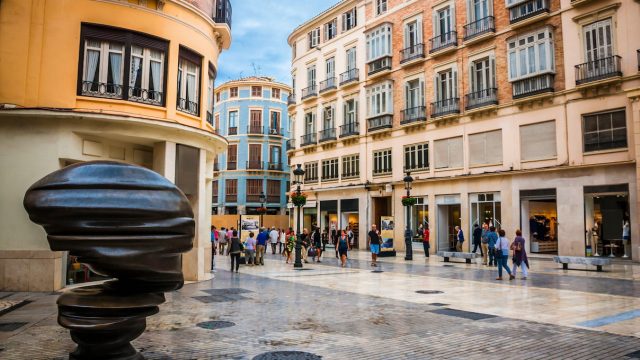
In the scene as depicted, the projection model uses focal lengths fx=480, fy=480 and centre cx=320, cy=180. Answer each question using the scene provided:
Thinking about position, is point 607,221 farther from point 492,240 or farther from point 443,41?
point 443,41

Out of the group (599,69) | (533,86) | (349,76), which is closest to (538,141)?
(533,86)

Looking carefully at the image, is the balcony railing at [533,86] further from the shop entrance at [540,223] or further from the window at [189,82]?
the window at [189,82]

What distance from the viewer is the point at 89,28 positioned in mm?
13172

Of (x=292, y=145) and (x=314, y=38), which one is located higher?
(x=314, y=38)

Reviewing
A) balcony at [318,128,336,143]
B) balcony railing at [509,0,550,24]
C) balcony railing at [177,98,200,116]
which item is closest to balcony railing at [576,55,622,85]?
balcony railing at [509,0,550,24]

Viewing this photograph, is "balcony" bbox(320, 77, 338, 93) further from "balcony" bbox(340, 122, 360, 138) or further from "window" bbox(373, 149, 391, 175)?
"window" bbox(373, 149, 391, 175)

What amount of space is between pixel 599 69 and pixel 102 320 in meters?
25.2

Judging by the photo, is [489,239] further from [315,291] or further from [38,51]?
[38,51]

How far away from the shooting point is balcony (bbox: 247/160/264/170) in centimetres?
5503

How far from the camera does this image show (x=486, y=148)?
27812 mm

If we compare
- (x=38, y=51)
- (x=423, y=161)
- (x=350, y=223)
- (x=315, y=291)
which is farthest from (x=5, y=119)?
(x=350, y=223)

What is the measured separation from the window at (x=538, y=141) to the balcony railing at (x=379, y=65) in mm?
11283

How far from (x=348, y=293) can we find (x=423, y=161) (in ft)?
65.3

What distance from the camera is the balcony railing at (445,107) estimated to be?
29250 mm
